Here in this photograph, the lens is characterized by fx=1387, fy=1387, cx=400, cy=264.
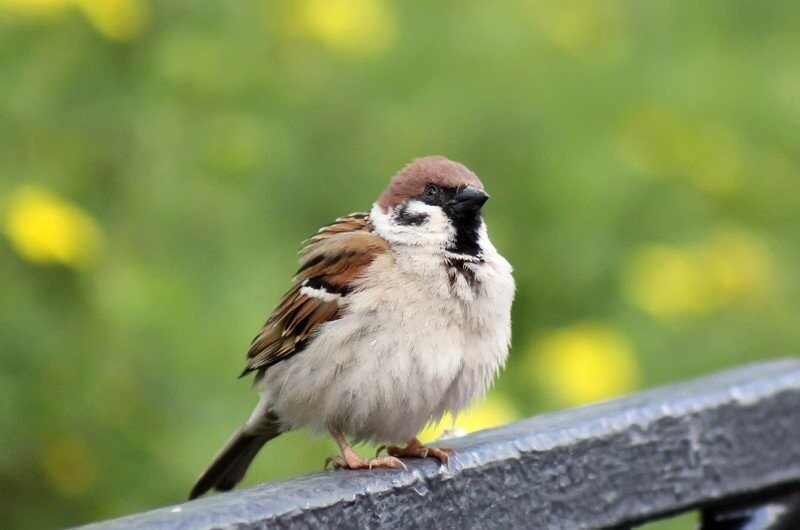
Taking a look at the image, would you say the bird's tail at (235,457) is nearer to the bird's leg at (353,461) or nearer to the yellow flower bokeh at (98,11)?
the bird's leg at (353,461)

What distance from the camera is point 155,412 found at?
2.43m

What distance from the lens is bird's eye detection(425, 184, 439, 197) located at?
7.72 ft

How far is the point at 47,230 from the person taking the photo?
7.55 feet

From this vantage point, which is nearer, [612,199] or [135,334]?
[135,334]

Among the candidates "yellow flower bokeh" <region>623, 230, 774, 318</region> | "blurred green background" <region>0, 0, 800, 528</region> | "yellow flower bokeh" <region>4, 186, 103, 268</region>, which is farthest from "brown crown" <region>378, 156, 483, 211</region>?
"yellow flower bokeh" <region>623, 230, 774, 318</region>

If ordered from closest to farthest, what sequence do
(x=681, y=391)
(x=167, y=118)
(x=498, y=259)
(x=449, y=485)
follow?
(x=449, y=485) < (x=681, y=391) < (x=498, y=259) < (x=167, y=118)

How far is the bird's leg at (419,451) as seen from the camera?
155 centimetres

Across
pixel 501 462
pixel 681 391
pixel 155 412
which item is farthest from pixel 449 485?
pixel 155 412

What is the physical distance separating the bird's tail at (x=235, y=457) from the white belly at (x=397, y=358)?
0.13 m

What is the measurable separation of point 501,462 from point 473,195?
879mm

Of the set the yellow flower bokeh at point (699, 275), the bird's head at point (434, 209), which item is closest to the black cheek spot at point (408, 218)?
the bird's head at point (434, 209)

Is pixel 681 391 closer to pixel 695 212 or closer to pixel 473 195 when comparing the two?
pixel 473 195

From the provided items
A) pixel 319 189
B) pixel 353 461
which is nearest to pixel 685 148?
pixel 319 189

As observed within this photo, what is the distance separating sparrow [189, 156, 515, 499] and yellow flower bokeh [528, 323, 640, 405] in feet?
1.96
